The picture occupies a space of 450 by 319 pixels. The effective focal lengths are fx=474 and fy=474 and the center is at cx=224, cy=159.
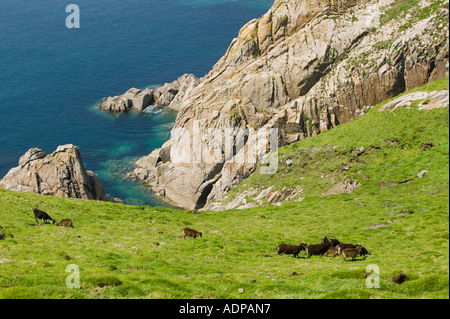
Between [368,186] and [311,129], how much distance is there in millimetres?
30121

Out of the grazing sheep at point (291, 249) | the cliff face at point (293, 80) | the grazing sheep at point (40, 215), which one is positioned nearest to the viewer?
the grazing sheep at point (291, 249)

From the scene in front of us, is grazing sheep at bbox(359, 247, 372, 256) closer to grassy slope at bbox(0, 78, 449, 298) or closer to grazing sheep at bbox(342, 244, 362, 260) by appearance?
grassy slope at bbox(0, 78, 449, 298)

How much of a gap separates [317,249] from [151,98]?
424ft

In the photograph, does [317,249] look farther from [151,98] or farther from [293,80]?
[151,98]

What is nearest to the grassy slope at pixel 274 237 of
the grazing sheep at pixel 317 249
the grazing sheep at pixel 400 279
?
the grazing sheep at pixel 400 279

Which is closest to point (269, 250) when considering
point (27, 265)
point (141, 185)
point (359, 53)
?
point (27, 265)

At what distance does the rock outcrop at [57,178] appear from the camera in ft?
341

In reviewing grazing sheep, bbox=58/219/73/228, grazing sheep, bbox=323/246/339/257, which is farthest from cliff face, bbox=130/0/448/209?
grazing sheep, bbox=323/246/339/257

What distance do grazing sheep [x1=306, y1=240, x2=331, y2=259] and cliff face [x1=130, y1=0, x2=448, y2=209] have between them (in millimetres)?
56537

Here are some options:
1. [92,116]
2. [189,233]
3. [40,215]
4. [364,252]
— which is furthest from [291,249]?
[92,116]

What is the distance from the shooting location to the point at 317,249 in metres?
43.7

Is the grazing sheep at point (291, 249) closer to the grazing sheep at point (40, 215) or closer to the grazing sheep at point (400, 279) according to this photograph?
the grazing sheep at point (400, 279)

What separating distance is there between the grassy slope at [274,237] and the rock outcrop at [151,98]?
255 feet
